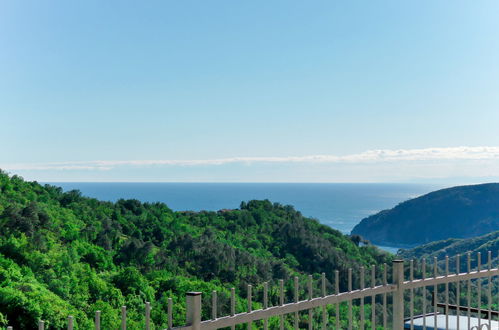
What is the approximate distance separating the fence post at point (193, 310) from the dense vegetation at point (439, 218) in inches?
4587

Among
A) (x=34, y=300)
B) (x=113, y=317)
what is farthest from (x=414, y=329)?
(x=113, y=317)

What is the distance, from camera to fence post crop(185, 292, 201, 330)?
9.57 feet

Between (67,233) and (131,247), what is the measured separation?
478 centimetres

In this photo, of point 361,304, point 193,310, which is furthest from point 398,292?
point 193,310

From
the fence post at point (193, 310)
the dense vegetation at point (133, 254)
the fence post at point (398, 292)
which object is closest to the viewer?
the fence post at point (193, 310)

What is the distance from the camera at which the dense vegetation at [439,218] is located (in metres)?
111

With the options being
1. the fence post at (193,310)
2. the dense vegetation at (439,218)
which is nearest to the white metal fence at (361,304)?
the fence post at (193,310)

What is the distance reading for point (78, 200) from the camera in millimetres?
37656

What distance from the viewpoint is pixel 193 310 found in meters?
2.93

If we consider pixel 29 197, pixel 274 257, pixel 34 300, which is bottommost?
pixel 274 257

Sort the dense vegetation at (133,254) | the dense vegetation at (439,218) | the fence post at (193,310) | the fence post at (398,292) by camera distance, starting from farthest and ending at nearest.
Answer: the dense vegetation at (439,218) → the dense vegetation at (133,254) → the fence post at (398,292) → the fence post at (193,310)

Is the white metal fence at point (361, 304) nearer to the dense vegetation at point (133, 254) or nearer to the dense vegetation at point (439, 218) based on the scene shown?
the dense vegetation at point (133, 254)

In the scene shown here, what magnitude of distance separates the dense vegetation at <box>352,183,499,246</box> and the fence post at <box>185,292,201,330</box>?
117m

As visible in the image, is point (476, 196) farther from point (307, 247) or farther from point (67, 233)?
point (67, 233)
